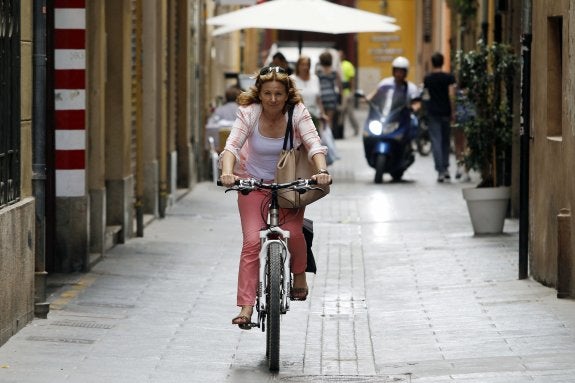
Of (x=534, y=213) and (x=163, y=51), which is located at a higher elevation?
(x=163, y=51)

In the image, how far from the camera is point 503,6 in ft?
67.2

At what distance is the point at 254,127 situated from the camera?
10.4m

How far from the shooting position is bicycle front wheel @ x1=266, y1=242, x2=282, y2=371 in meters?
9.70

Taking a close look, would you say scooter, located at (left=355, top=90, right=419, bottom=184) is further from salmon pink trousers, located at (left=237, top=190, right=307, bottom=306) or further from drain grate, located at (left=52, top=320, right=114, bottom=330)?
salmon pink trousers, located at (left=237, top=190, right=307, bottom=306)

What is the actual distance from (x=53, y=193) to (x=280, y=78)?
4.63m


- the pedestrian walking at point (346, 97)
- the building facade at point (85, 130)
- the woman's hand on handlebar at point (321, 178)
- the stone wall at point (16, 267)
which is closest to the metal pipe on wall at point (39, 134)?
the building facade at point (85, 130)

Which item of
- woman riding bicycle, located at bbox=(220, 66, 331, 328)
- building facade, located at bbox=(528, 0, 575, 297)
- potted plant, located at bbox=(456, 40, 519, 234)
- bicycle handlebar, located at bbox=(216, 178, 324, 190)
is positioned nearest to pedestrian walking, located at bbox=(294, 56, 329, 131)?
potted plant, located at bbox=(456, 40, 519, 234)

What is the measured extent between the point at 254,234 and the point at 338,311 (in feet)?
8.29

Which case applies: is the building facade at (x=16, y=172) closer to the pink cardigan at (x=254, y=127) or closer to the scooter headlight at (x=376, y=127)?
the pink cardigan at (x=254, y=127)

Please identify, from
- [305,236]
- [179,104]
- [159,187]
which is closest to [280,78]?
[305,236]

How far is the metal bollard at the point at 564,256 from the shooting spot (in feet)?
41.1

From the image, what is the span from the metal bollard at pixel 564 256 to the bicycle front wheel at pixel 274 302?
333cm

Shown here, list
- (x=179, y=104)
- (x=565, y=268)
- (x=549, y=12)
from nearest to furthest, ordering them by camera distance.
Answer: (x=565, y=268) < (x=549, y=12) < (x=179, y=104)

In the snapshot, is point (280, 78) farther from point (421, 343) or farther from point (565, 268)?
point (565, 268)
